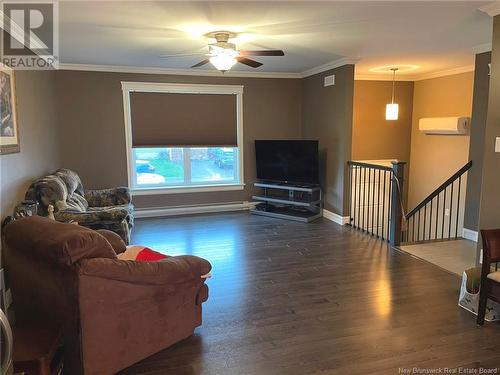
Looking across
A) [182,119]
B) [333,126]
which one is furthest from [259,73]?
[333,126]

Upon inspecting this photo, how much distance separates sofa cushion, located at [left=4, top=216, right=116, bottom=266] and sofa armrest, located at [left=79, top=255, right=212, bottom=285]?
5 cm

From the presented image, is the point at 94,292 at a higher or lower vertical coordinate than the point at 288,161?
lower

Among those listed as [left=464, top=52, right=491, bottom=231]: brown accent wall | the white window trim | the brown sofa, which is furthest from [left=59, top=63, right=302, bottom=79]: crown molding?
the brown sofa

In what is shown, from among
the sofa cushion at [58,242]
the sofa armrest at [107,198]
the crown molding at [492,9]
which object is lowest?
the sofa armrest at [107,198]

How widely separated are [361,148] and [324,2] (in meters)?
→ 4.74

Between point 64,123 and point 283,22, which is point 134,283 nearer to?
point 283,22

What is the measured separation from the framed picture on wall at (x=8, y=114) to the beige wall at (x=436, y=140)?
6514 mm

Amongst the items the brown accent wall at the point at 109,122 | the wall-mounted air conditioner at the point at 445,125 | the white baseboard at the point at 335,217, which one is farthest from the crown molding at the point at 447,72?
the white baseboard at the point at 335,217

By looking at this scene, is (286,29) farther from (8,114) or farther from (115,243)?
(8,114)

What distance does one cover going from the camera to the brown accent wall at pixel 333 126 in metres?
6.02

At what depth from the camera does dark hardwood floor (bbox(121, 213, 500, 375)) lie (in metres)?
2.55

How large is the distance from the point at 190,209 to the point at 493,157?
500cm

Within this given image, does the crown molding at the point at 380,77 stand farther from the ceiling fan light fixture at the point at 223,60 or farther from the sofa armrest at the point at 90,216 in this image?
the sofa armrest at the point at 90,216

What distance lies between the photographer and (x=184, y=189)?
703cm
